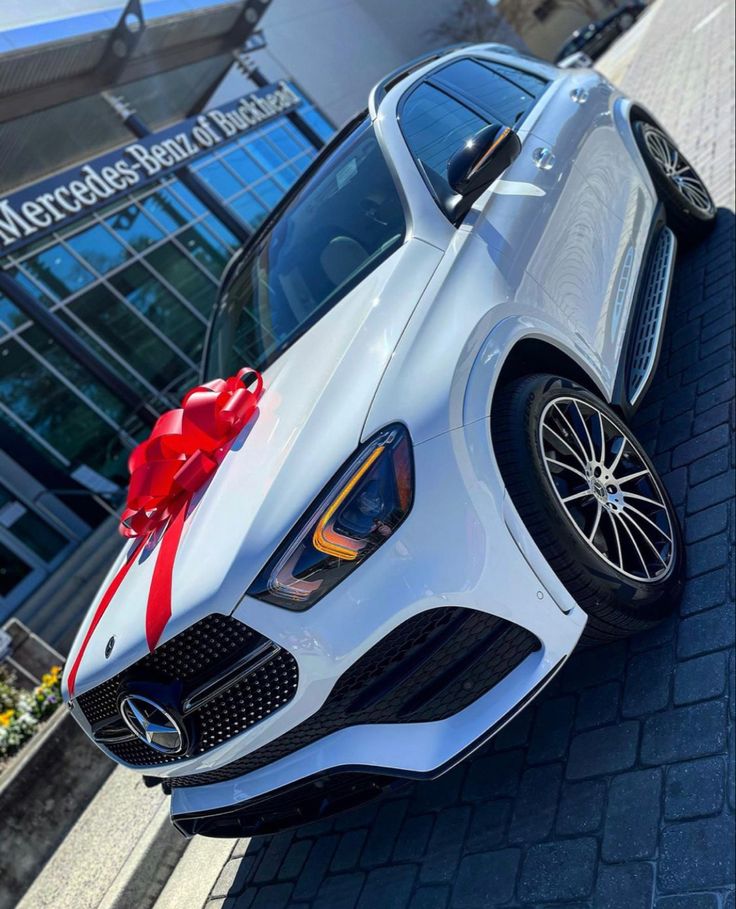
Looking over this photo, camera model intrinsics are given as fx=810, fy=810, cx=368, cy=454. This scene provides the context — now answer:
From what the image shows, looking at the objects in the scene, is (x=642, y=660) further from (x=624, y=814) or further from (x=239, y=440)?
(x=239, y=440)

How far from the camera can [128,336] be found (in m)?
12.6

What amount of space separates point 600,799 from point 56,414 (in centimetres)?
1034

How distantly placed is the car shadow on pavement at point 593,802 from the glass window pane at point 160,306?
427 inches

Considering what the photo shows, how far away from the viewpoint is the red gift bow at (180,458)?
2762 millimetres

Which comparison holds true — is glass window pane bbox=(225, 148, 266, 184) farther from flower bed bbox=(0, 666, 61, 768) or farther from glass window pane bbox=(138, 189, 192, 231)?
flower bed bbox=(0, 666, 61, 768)

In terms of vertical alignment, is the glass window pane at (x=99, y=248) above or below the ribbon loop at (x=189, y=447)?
above

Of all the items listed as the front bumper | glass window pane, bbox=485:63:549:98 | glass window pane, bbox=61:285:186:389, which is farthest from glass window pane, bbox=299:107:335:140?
the front bumper

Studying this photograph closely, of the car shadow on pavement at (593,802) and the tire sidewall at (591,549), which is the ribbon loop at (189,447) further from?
the car shadow on pavement at (593,802)

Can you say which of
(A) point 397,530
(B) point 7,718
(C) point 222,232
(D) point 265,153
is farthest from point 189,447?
(D) point 265,153

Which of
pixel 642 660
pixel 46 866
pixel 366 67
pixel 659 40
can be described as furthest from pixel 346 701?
pixel 366 67

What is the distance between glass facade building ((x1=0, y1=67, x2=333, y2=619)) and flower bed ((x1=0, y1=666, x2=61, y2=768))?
5012mm

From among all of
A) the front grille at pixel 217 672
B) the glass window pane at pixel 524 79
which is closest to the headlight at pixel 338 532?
the front grille at pixel 217 672

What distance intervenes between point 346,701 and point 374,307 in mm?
1248

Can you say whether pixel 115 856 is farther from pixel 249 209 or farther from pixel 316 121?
pixel 316 121
